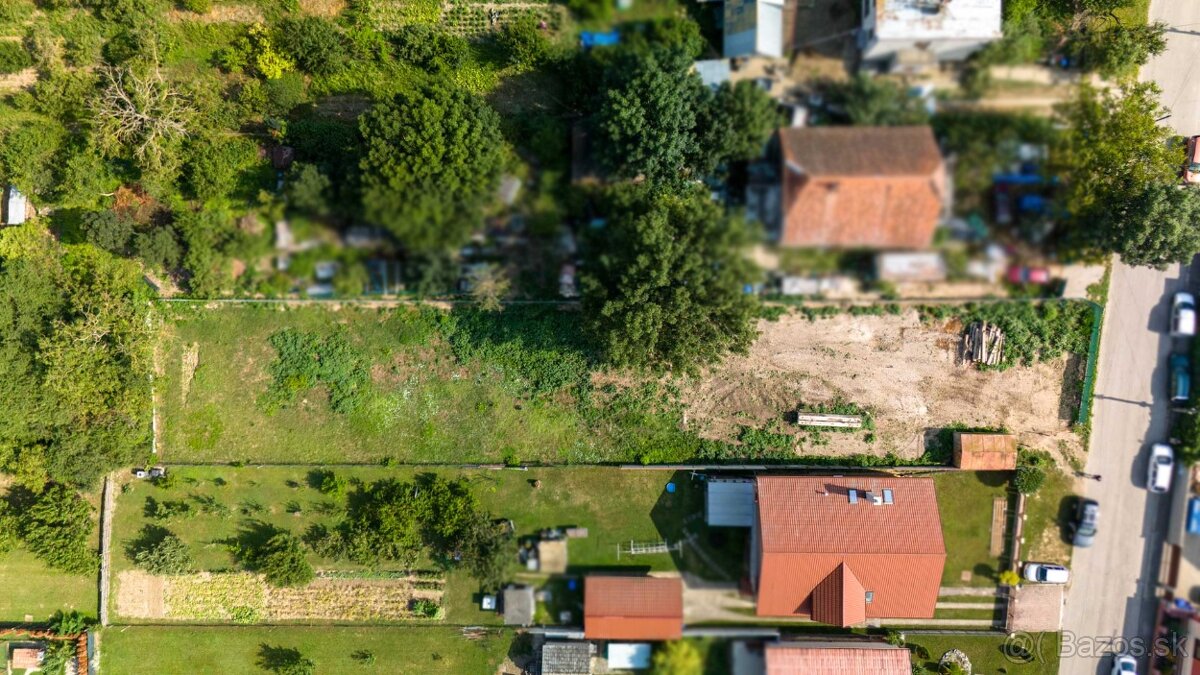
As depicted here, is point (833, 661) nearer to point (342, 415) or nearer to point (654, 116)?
point (654, 116)

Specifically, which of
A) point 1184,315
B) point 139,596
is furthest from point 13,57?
point 1184,315

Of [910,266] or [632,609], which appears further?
[632,609]

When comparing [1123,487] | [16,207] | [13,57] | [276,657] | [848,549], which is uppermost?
[13,57]

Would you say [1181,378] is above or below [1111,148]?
below

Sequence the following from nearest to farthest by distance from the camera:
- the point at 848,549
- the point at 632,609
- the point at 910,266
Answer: the point at 910,266
the point at 848,549
the point at 632,609

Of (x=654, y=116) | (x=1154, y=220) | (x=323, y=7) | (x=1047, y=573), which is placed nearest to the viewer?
(x=654, y=116)

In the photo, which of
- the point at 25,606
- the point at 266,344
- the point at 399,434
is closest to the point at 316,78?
the point at 266,344

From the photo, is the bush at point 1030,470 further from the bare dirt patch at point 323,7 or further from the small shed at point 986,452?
the bare dirt patch at point 323,7
